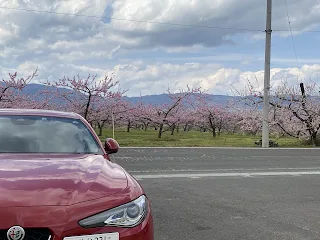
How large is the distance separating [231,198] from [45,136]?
3924 mm

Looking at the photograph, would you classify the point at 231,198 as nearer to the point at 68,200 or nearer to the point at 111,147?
the point at 111,147

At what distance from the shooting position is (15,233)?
8.25 feet

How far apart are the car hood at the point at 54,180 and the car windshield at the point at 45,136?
459mm

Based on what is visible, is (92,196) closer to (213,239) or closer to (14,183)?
(14,183)

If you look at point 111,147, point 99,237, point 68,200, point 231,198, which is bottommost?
Result: point 231,198

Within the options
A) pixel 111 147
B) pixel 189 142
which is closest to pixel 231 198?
pixel 111 147

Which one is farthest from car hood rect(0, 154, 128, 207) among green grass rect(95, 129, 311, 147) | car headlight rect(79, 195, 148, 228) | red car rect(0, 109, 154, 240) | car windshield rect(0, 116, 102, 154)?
green grass rect(95, 129, 311, 147)

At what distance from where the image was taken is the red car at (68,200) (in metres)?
2.60

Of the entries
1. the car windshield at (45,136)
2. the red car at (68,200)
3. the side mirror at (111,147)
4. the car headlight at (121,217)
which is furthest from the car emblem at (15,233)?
the side mirror at (111,147)

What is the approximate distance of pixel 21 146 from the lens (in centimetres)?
421

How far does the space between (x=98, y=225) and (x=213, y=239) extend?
237cm

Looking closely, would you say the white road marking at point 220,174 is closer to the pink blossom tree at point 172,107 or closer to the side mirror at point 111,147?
the side mirror at point 111,147

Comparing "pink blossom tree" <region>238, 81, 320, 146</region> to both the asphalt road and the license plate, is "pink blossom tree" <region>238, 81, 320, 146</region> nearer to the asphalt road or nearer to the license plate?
the asphalt road

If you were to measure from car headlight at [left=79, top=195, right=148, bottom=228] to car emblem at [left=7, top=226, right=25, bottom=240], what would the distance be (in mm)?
367
